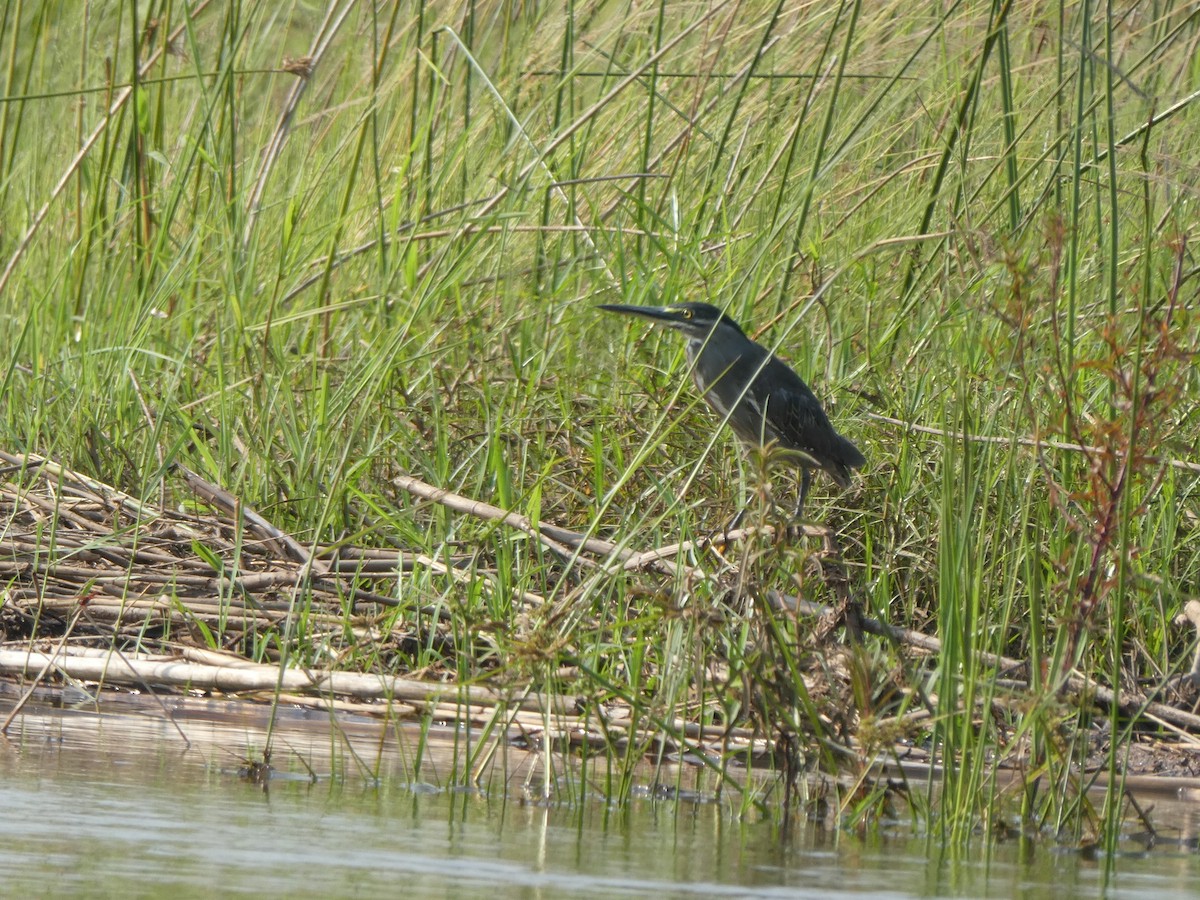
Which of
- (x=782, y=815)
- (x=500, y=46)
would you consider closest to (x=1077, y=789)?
(x=782, y=815)

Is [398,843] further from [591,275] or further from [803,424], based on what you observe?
[591,275]

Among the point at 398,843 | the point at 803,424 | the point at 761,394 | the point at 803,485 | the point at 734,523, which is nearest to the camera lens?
the point at 398,843

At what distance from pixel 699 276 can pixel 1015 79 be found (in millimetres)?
1121

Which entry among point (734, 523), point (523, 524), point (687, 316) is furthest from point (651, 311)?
point (523, 524)

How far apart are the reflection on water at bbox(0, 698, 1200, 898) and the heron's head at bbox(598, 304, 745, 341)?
157 cm

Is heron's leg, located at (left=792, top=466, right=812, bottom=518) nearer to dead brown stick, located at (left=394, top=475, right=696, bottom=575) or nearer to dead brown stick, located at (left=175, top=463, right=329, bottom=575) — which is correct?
dead brown stick, located at (left=394, top=475, right=696, bottom=575)

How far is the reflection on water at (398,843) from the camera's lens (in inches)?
79.6

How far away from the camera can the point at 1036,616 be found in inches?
95.7

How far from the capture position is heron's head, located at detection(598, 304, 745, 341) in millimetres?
4172

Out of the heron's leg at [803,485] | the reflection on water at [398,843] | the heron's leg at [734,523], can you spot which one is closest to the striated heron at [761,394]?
the heron's leg at [803,485]

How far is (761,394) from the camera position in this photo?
15.2 feet

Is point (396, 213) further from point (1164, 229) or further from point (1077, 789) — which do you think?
point (1077, 789)

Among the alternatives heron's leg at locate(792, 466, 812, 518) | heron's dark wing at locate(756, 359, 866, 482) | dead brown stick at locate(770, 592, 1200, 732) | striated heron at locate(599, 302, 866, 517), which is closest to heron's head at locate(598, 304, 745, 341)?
striated heron at locate(599, 302, 866, 517)

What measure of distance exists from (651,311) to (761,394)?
0.52 m
